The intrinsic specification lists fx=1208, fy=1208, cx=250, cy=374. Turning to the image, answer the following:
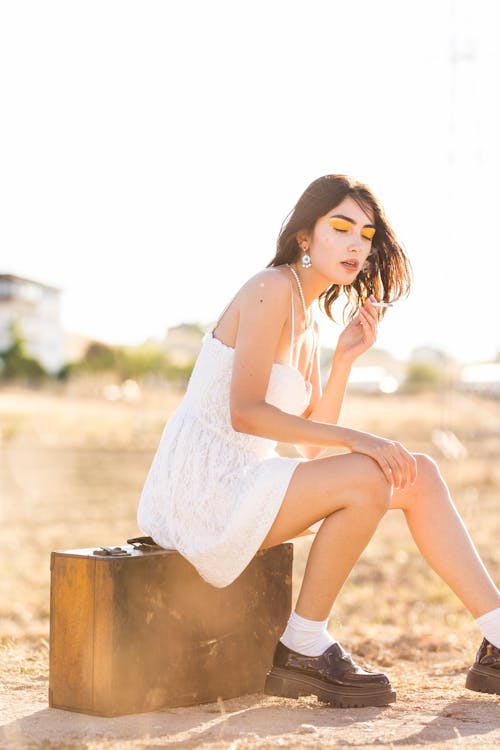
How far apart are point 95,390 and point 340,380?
19.7 m

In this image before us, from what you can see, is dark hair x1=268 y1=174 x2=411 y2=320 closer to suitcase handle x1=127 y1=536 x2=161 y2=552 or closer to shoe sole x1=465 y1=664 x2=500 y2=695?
suitcase handle x1=127 y1=536 x2=161 y2=552

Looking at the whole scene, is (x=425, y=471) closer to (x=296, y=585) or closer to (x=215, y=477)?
(x=215, y=477)

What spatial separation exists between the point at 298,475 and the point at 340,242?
65 centimetres

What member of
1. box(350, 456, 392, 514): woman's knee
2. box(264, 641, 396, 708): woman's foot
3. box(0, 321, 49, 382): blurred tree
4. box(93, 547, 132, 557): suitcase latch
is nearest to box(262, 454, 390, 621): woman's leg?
box(350, 456, 392, 514): woman's knee

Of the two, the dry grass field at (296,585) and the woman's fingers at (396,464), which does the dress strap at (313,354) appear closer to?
the woman's fingers at (396,464)

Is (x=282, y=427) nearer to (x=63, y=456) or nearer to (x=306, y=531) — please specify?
(x=306, y=531)

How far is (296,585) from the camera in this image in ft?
23.6

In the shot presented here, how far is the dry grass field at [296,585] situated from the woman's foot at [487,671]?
0.04m

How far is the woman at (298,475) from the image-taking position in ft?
9.50

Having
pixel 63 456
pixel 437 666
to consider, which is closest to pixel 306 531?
pixel 437 666

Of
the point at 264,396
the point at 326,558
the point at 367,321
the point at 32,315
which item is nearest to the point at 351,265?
the point at 367,321

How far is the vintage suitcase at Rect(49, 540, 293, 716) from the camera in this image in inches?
112

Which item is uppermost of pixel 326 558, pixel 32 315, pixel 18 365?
pixel 32 315

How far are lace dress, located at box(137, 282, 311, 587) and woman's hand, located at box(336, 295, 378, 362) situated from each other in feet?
0.68
